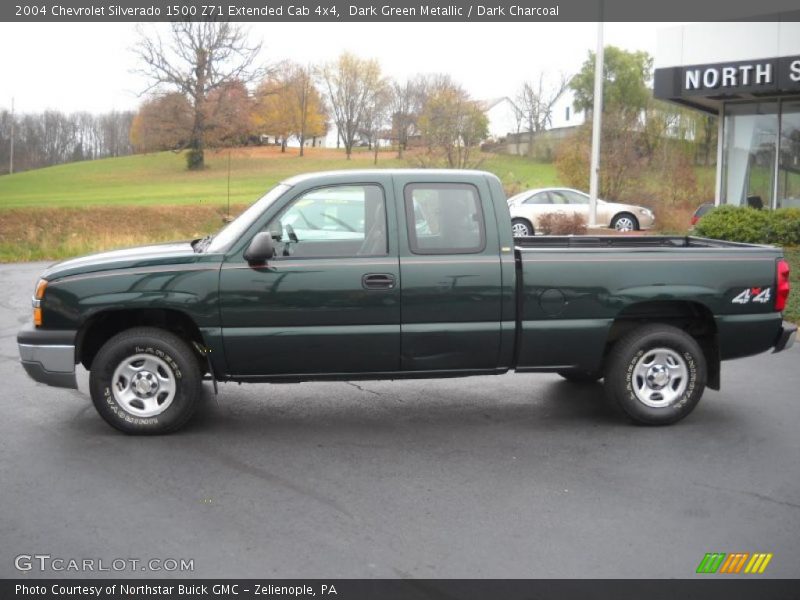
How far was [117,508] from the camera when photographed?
495 cm

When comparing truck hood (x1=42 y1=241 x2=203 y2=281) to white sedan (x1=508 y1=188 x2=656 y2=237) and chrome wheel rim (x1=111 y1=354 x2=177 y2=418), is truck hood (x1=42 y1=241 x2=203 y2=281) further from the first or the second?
white sedan (x1=508 y1=188 x2=656 y2=237)

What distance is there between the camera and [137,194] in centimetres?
4512

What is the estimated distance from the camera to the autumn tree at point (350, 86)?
66562 millimetres

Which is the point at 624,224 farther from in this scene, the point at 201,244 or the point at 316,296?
the point at 316,296

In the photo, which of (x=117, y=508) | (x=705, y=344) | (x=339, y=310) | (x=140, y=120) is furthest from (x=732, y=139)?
(x=140, y=120)

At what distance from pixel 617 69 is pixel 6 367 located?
2467 inches

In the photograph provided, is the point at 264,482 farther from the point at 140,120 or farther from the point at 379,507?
the point at 140,120

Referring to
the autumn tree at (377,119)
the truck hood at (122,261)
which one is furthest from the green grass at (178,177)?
the truck hood at (122,261)

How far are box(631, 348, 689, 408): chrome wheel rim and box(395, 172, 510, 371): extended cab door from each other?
1.16 metres

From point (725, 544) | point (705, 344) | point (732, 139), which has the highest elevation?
point (732, 139)

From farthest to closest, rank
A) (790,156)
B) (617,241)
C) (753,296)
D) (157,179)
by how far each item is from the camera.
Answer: (157,179) → (790,156) → (617,241) → (753,296)

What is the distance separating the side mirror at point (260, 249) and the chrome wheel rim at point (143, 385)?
0.99 metres
